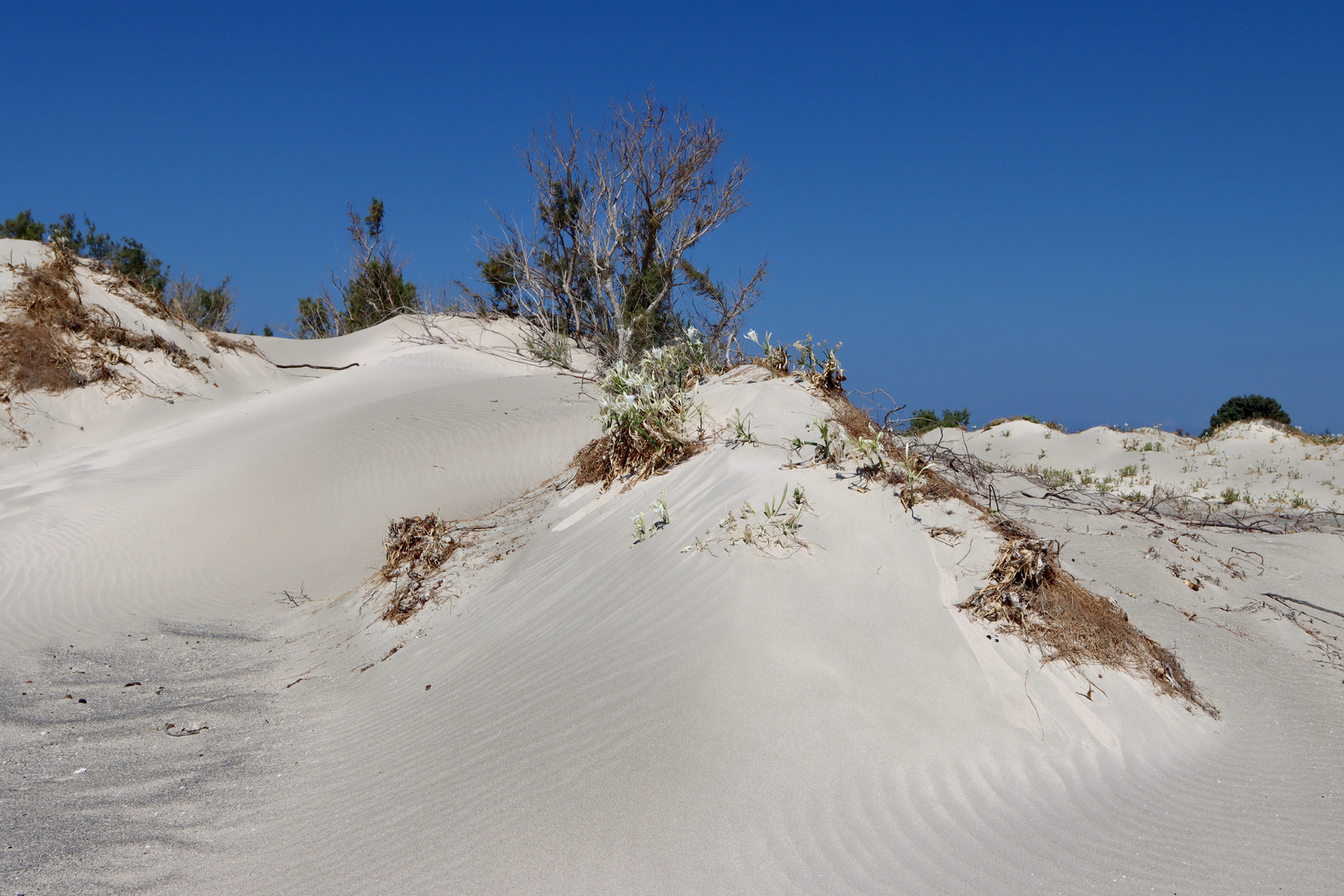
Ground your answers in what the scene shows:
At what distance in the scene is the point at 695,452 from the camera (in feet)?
19.6

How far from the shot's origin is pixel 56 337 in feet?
40.0

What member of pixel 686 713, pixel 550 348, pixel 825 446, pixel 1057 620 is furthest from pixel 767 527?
pixel 550 348

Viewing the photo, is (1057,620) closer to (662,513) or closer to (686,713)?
(686,713)

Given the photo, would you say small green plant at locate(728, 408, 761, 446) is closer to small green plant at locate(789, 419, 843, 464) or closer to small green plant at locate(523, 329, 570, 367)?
small green plant at locate(789, 419, 843, 464)

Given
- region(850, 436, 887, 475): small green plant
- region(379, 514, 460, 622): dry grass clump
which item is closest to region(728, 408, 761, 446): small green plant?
region(850, 436, 887, 475): small green plant

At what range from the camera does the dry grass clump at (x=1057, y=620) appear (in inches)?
148

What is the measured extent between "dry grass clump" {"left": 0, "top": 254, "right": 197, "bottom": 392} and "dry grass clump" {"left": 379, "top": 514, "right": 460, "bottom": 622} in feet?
29.0

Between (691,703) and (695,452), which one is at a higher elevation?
(695,452)

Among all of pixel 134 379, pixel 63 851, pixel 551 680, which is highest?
pixel 134 379

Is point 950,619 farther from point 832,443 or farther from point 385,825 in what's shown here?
point 385,825

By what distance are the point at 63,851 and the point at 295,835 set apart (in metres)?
0.76

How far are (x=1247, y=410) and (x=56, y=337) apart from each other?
77.6 feet

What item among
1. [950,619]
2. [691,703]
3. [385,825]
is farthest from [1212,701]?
[385,825]

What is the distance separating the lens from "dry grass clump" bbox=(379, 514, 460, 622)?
18.7ft
